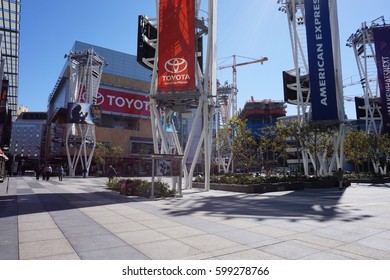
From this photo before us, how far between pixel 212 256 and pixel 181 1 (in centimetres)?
2233

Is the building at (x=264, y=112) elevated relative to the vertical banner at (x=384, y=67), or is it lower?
elevated

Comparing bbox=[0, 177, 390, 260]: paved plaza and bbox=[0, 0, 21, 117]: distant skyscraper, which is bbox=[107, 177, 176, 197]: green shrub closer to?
bbox=[0, 177, 390, 260]: paved plaza

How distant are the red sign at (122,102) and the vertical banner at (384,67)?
51094 millimetres

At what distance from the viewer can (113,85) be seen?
81.0 meters

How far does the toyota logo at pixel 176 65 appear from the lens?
23.1 metres

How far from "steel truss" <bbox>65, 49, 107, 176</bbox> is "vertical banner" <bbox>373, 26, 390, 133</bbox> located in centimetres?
5084

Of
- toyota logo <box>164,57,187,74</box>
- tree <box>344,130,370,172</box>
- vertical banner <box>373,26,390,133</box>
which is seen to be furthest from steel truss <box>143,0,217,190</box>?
vertical banner <box>373,26,390,133</box>

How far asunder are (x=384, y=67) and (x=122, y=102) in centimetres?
5849

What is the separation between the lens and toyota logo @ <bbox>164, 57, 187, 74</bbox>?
23.1 metres

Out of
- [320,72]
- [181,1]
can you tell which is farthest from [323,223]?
[320,72]

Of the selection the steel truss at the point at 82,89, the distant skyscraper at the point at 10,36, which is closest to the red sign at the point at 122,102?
the steel truss at the point at 82,89

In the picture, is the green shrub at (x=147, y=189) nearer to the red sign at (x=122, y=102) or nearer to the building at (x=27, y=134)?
the red sign at (x=122, y=102)
